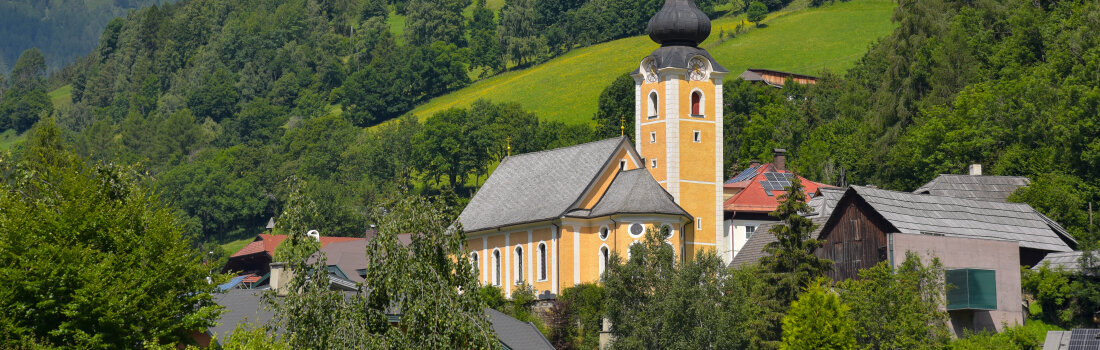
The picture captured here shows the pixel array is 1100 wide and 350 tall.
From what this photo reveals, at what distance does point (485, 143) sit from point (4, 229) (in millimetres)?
80017

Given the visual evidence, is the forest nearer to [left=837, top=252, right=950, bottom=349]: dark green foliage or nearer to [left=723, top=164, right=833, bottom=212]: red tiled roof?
[left=723, top=164, right=833, bottom=212]: red tiled roof

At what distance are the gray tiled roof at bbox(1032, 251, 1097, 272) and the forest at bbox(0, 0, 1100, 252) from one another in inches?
273

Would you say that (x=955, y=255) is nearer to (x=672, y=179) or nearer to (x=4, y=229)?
(x=672, y=179)

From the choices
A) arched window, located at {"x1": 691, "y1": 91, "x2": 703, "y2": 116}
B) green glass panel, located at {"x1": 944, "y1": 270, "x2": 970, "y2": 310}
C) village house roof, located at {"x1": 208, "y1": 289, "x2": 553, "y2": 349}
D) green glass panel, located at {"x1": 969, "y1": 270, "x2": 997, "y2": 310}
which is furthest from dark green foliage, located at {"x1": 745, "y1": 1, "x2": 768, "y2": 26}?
village house roof, located at {"x1": 208, "y1": 289, "x2": 553, "y2": 349}

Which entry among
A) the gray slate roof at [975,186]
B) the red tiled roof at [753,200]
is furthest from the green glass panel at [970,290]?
the red tiled roof at [753,200]

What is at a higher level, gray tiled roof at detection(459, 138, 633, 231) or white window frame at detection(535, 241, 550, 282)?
gray tiled roof at detection(459, 138, 633, 231)

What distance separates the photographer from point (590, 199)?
66625 millimetres

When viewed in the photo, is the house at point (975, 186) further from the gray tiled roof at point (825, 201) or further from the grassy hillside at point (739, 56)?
the grassy hillside at point (739, 56)

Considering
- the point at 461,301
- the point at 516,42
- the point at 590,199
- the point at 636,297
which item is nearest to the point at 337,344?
the point at 461,301

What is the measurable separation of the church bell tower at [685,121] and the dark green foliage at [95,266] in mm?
31468

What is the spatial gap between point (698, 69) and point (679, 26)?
2133 mm

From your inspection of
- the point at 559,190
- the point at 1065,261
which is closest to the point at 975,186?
the point at 1065,261

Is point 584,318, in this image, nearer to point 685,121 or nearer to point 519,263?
point 519,263

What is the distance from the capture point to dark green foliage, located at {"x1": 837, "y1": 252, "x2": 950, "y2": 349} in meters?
46.8
